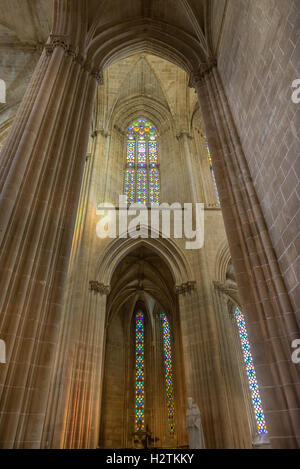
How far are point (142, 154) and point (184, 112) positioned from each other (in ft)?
10.1

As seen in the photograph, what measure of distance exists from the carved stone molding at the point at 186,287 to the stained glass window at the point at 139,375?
277 inches

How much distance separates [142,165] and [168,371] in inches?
411

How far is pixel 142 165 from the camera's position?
47.8ft

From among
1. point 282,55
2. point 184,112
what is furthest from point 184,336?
point 184,112

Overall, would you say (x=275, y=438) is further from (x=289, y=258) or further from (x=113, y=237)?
(x=113, y=237)

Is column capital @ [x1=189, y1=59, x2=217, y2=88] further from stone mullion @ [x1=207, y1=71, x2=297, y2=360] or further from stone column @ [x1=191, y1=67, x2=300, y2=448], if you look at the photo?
stone mullion @ [x1=207, y1=71, x2=297, y2=360]

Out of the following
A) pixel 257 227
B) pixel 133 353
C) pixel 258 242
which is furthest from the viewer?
pixel 133 353

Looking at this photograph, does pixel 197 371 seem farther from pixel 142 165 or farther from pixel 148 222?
pixel 142 165

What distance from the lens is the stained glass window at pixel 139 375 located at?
45.3 feet

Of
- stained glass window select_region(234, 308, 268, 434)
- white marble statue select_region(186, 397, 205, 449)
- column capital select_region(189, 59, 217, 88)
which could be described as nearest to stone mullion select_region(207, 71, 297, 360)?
column capital select_region(189, 59, 217, 88)

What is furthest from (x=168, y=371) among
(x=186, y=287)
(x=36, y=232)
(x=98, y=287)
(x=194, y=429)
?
(x=36, y=232)

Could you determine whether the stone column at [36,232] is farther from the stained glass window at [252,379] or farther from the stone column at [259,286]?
the stained glass window at [252,379]

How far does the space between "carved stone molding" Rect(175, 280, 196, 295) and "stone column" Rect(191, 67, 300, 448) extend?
4994 millimetres

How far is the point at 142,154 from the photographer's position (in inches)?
592
